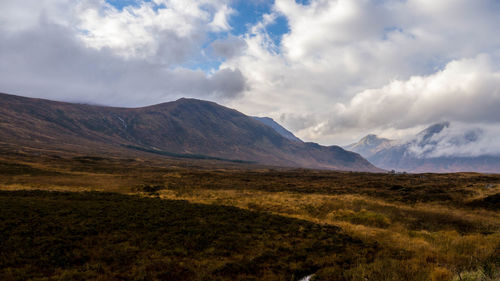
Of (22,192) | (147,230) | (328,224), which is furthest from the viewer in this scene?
(22,192)

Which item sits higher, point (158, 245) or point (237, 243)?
point (237, 243)

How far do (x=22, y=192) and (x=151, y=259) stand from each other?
101ft

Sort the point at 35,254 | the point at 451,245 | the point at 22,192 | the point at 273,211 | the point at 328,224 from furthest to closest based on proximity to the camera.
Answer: the point at 22,192
the point at 273,211
the point at 328,224
the point at 451,245
the point at 35,254

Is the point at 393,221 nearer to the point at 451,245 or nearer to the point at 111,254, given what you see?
the point at 451,245

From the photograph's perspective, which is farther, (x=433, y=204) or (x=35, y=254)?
(x=433, y=204)

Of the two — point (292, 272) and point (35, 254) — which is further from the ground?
point (292, 272)

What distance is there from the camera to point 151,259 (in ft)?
44.4

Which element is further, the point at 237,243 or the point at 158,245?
the point at 237,243

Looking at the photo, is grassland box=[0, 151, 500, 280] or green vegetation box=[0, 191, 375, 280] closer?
grassland box=[0, 151, 500, 280]

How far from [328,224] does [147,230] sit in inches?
621

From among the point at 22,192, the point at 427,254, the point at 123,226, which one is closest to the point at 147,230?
the point at 123,226

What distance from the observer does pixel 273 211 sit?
29672 millimetres

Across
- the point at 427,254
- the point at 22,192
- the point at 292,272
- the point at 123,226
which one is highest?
the point at 427,254

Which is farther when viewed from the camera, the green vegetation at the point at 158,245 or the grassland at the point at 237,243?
the green vegetation at the point at 158,245
